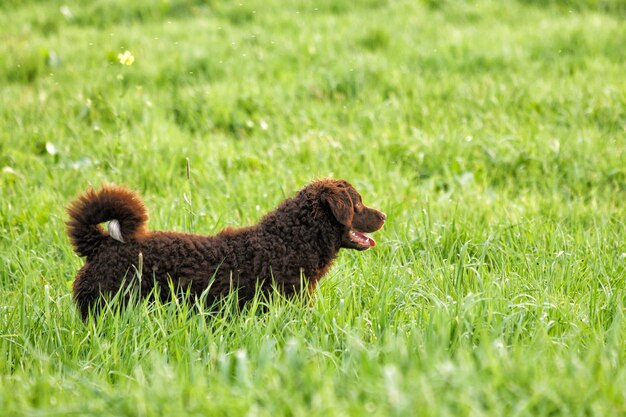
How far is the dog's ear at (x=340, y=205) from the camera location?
3.54 metres

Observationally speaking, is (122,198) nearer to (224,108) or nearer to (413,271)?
(413,271)

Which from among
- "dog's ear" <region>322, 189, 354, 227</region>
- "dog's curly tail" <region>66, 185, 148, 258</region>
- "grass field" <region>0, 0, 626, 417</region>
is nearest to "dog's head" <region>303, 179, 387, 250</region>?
"dog's ear" <region>322, 189, 354, 227</region>

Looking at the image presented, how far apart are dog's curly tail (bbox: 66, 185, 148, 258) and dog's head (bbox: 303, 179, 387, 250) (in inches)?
33.2

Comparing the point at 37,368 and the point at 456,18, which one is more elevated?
the point at 456,18

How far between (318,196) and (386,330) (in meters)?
0.90

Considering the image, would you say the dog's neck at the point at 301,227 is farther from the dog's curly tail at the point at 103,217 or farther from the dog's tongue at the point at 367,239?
the dog's curly tail at the point at 103,217

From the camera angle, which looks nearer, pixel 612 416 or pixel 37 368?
pixel 612 416

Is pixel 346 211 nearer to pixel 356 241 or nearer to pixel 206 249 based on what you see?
pixel 356 241

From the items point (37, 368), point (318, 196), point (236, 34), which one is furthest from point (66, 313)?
point (236, 34)

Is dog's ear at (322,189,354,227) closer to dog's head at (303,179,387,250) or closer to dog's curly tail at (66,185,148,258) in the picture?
dog's head at (303,179,387,250)

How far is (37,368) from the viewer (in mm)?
2828

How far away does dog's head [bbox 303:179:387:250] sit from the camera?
3561mm

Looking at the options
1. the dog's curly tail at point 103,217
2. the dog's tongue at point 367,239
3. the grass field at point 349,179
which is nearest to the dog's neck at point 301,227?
the dog's tongue at point 367,239

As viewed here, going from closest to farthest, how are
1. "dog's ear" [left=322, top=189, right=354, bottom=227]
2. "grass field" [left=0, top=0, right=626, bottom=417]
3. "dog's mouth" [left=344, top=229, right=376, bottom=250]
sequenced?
"grass field" [left=0, top=0, right=626, bottom=417] → "dog's ear" [left=322, top=189, right=354, bottom=227] → "dog's mouth" [left=344, top=229, right=376, bottom=250]
